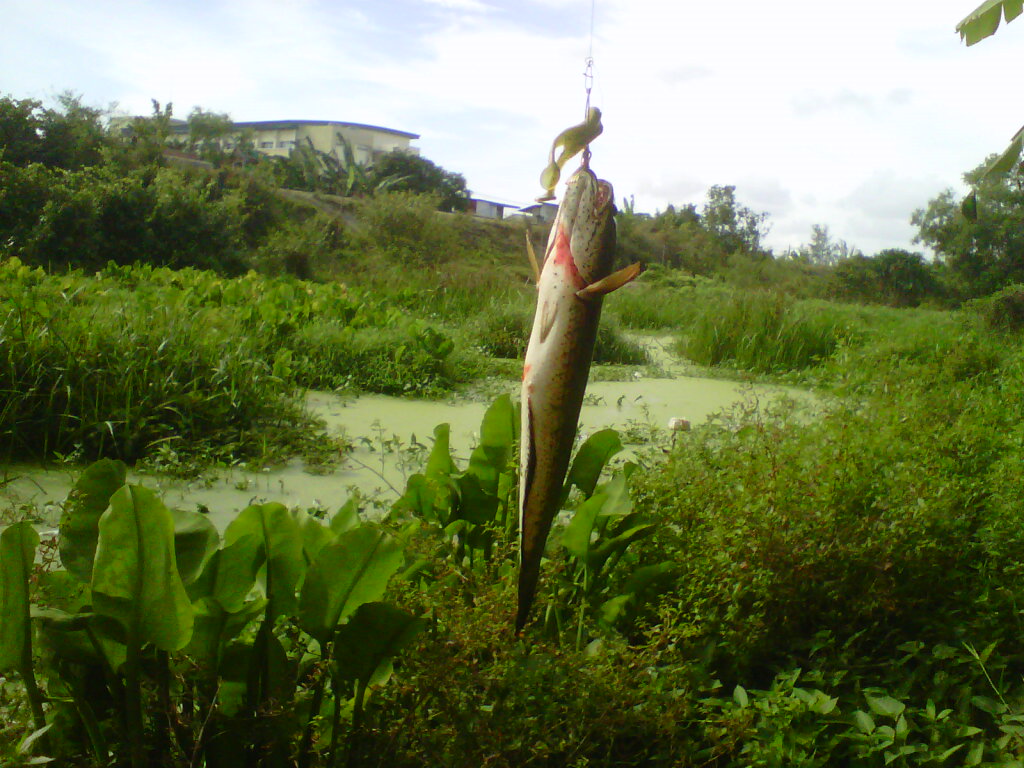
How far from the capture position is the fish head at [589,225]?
45.1 inches

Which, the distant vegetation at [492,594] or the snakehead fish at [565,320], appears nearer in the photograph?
the snakehead fish at [565,320]

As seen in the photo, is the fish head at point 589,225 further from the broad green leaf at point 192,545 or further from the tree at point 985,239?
the tree at point 985,239

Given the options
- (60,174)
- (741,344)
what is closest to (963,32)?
(741,344)

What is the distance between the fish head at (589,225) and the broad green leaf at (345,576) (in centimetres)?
72

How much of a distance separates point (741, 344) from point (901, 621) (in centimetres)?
749

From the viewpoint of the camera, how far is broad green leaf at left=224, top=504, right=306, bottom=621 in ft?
5.65

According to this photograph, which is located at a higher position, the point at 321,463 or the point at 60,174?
the point at 60,174

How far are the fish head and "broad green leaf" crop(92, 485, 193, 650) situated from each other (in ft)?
2.67

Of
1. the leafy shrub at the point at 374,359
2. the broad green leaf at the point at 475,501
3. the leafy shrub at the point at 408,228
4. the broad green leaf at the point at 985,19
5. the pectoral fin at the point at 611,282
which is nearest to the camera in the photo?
the pectoral fin at the point at 611,282

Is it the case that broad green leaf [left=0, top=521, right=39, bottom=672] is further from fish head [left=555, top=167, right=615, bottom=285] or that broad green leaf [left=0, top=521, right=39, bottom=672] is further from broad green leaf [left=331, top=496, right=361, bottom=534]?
fish head [left=555, top=167, right=615, bottom=285]

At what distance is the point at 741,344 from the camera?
9.98m

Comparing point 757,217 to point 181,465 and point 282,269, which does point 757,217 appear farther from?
point 181,465

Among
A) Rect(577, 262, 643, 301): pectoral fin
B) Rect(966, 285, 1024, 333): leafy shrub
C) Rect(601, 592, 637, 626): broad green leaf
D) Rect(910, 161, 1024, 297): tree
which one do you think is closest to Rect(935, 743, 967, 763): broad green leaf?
Rect(601, 592, 637, 626): broad green leaf

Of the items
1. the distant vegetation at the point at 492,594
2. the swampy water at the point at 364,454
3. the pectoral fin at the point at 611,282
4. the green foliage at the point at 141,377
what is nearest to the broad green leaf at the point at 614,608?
the distant vegetation at the point at 492,594
